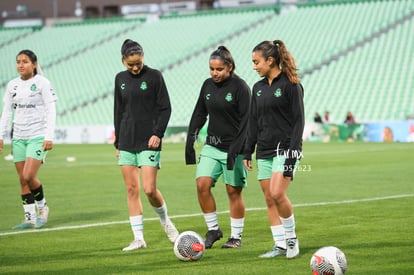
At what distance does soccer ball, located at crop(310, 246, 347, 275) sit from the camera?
26.8 feet

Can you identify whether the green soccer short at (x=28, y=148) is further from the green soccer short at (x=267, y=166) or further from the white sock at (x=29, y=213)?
the green soccer short at (x=267, y=166)

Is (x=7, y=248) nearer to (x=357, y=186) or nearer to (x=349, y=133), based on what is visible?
(x=357, y=186)

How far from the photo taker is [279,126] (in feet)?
31.7

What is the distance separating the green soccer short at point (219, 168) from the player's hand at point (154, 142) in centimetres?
56

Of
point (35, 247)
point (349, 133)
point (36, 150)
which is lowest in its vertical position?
point (349, 133)

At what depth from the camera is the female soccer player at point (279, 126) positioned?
31.0 ft

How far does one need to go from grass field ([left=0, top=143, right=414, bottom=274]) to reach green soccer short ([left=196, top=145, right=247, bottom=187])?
0.79 m

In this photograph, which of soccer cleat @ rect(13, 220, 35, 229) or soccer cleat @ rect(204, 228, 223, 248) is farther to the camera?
soccer cleat @ rect(13, 220, 35, 229)

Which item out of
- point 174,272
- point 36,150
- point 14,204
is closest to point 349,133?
point 14,204

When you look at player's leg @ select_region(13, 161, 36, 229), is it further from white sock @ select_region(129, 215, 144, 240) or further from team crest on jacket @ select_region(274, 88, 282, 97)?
team crest on jacket @ select_region(274, 88, 282, 97)

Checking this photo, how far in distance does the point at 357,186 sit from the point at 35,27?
52.1m

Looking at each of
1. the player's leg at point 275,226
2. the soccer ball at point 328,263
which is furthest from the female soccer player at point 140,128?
the soccer ball at point 328,263

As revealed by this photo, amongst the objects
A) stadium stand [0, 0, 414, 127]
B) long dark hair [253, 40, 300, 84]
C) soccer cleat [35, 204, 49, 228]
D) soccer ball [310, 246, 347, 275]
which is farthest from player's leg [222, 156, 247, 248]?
stadium stand [0, 0, 414, 127]

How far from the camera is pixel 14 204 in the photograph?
1612 cm
